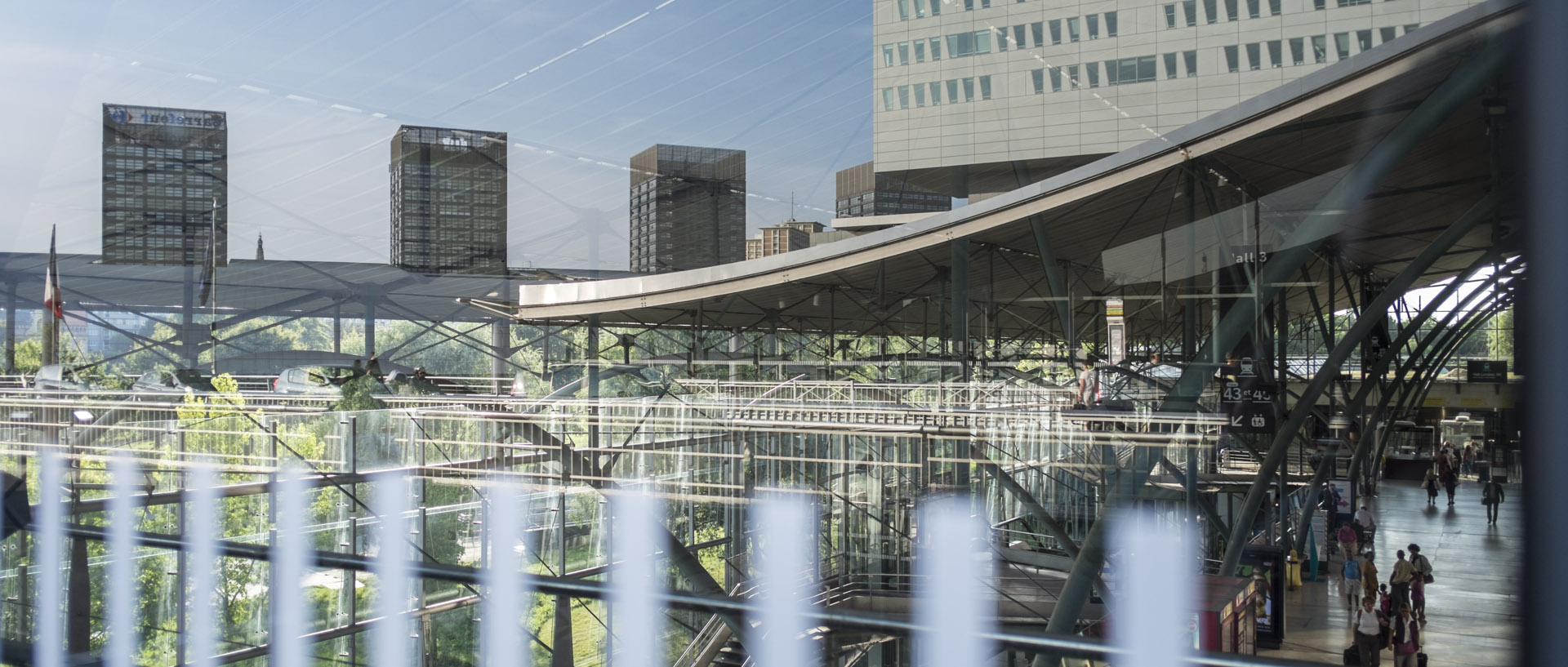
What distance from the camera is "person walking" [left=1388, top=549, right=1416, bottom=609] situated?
189 centimetres

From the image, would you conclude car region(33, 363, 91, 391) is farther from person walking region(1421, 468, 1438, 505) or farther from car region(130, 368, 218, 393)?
person walking region(1421, 468, 1438, 505)

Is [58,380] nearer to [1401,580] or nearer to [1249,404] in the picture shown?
[1249,404]

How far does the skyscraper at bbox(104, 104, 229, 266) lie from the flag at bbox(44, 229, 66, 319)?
19 centimetres

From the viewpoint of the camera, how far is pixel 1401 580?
1896 millimetres

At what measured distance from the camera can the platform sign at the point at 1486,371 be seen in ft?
4.62

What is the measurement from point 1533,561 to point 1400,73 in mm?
1329

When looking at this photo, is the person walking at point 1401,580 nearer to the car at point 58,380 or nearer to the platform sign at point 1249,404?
the platform sign at point 1249,404

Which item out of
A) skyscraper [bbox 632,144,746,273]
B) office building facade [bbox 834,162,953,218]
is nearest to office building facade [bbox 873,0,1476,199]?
office building facade [bbox 834,162,953,218]

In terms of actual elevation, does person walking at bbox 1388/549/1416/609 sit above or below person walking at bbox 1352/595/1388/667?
above

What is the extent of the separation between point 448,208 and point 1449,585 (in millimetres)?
2381

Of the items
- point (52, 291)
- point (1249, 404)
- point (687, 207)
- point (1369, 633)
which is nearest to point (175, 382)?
point (52, 291)

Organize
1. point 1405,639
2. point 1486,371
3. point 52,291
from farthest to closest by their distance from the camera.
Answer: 1. point 52,291
2. point 1405,639
3. point 1486,371

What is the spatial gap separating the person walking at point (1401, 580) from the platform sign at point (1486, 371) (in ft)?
1.55

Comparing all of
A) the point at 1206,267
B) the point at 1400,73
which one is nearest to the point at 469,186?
the point at 1206,267
